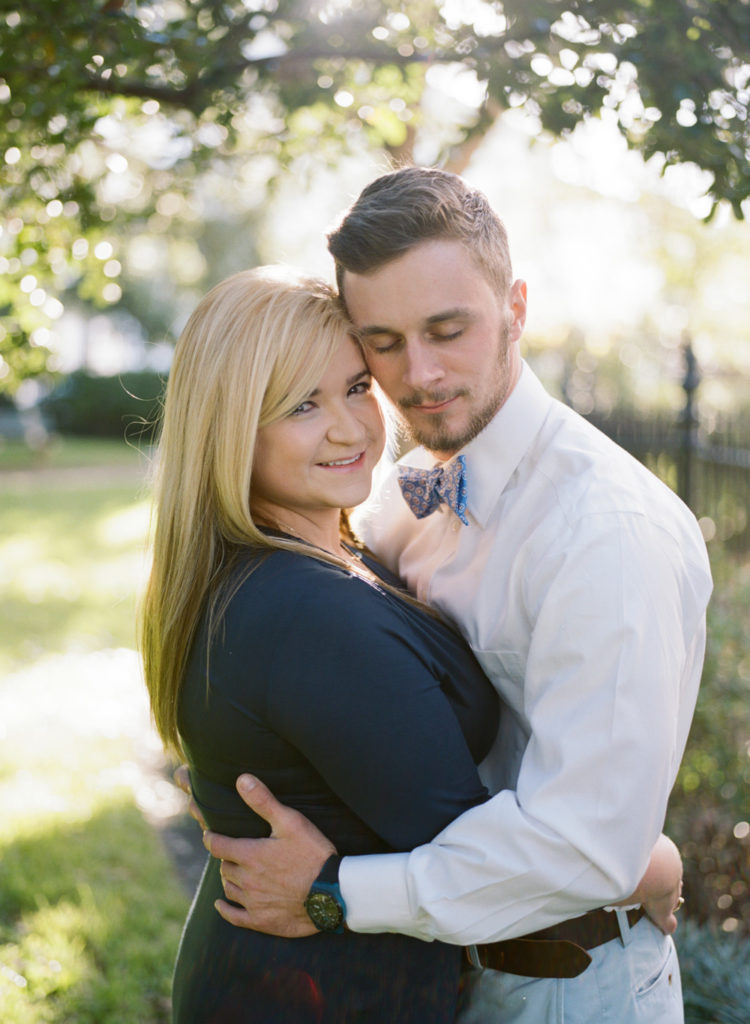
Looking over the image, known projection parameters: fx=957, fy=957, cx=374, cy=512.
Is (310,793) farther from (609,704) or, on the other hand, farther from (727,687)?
(727,687)

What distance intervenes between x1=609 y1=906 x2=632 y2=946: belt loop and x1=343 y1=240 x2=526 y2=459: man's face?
3.67ft

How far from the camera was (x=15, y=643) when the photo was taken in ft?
27.7

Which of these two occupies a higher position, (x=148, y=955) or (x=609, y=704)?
(x=609, y=704)

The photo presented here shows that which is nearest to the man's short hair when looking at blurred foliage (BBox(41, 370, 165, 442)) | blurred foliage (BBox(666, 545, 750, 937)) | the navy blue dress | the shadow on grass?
the navy blue dress

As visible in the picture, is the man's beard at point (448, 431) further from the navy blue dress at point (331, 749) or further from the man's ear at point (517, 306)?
the navy blue dress at point (331, 749)

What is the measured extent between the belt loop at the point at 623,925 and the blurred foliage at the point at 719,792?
1608 mm

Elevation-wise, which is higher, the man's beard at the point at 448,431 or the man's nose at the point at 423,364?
the man's nose at the point at 423,364

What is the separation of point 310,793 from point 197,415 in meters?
0.89

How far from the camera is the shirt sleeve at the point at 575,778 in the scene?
5.86 feet

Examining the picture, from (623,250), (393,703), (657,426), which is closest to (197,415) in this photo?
(393,703)

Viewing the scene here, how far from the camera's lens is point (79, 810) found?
209 inches

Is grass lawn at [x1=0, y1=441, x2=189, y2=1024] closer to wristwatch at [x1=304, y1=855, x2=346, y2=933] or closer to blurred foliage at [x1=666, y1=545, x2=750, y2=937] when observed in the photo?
wristwatch at [x1=304, y1=855, x2=346, y2=933]

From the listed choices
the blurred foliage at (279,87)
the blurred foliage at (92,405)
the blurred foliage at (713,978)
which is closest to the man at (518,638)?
the blurred foliage at (279,87)

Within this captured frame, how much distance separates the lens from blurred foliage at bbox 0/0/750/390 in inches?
99.2
